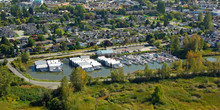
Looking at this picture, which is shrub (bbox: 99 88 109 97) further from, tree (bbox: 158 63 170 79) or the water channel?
tree (bbox: 158 63 170 79)

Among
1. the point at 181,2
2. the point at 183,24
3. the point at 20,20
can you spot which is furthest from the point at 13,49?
the point at 181,2

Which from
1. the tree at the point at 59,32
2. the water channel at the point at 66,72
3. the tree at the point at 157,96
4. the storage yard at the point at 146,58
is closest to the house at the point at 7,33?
the tree at the point at 59,32

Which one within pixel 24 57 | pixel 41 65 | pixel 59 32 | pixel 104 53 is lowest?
pixel 41 65

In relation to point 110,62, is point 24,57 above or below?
above

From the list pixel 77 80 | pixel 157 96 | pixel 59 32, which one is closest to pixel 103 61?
pixel 77 80

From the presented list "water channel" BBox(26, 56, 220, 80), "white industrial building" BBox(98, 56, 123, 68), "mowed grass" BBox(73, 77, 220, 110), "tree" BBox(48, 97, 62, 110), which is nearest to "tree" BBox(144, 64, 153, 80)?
"mowed grass" BBox(73, 77, 220, 110)

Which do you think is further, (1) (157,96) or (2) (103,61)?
(2) (103,61)

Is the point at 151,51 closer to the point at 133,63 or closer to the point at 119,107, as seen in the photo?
the point at 133,63

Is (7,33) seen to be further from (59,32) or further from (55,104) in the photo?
(55,104)
